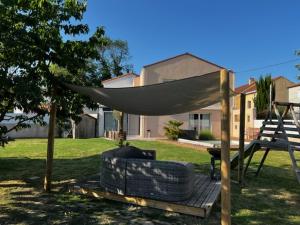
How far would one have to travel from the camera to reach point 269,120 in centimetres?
879

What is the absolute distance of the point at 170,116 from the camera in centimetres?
2814

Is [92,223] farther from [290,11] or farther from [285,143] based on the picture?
[290,11]

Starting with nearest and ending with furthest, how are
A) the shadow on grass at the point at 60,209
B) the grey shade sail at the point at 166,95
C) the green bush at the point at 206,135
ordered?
the grey shade sail at the point at 166,95 < the shadow on grass at the point at 60,209 < the green bush at the point at 206,135

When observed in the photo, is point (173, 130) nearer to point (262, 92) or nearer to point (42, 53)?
point (262, 92)

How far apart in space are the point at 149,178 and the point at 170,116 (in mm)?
21745

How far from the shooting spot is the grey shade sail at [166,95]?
5.14 meters

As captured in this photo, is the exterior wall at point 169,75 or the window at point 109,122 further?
the window at point 109,122

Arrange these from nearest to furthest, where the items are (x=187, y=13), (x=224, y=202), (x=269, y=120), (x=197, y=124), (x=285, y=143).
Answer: (x=224, y=202) → (x=285, y=143) → (x=269, y=120) → (x=187, y=13) → (x=197, y=124)

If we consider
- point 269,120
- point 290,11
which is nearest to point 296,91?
point 290,11

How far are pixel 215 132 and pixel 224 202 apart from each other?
82.5 feet

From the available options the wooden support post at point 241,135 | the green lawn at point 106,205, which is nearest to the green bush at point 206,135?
the green lawn at point 106,205

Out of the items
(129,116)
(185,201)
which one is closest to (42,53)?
(185,201)

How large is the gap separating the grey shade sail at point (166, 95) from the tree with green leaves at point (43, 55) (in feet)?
2.65

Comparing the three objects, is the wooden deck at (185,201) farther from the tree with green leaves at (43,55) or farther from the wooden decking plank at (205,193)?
the tree with green leaves at (43,55)
